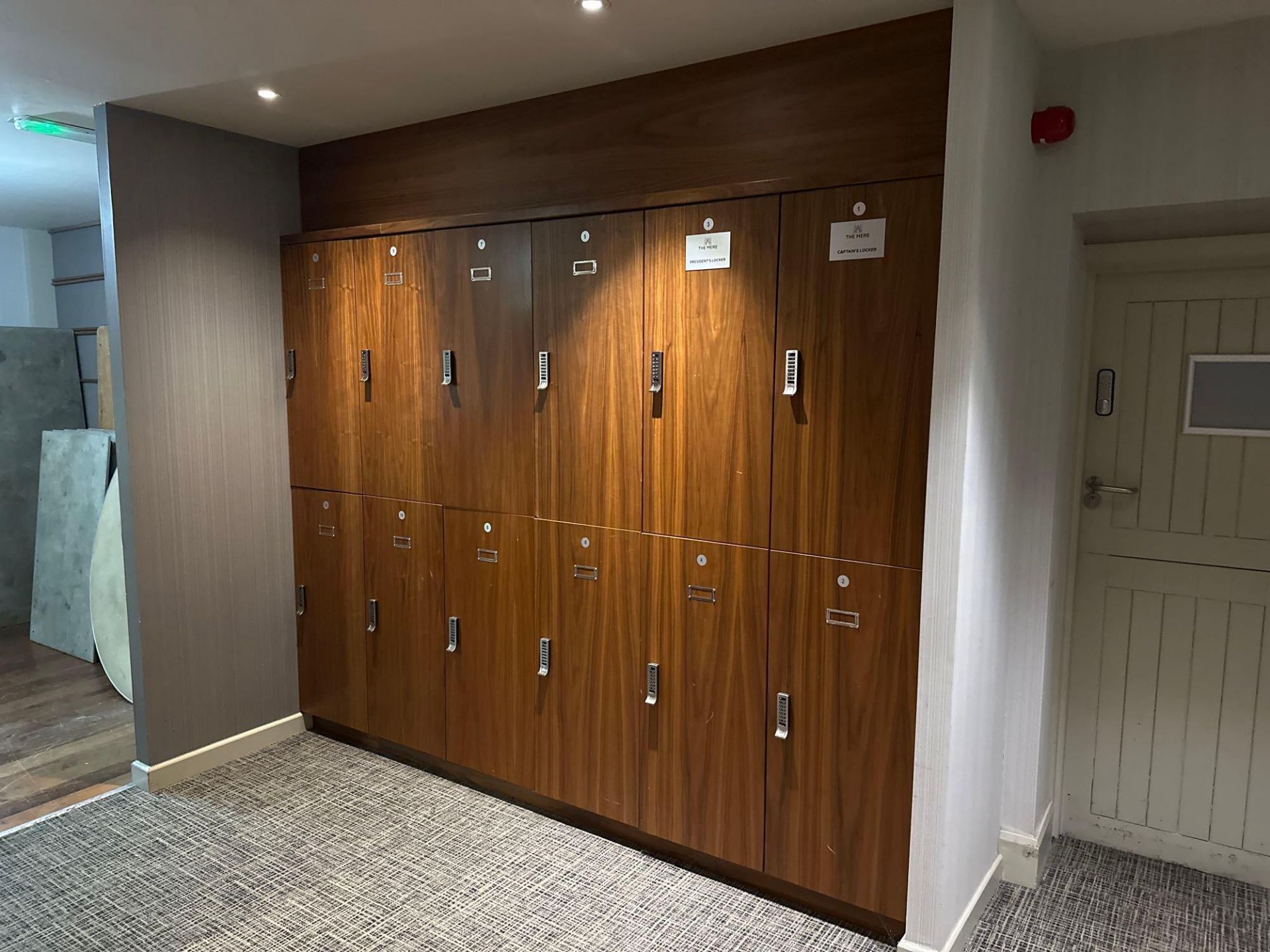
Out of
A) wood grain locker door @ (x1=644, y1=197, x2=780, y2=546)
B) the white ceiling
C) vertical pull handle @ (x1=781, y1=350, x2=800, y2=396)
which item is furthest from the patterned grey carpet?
the white ceiling

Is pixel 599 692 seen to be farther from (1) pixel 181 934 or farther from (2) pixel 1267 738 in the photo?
(2) pixel 1267 738

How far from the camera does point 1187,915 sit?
8.08ft

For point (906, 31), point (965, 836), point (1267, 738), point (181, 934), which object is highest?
point (906, 31)

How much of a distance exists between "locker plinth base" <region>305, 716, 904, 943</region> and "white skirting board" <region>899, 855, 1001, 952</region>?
11 cm

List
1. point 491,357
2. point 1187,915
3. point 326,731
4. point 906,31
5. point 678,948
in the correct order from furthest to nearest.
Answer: point 326,731 → point 491,357 → point 1187,915 → point 678,948 → point 906,31

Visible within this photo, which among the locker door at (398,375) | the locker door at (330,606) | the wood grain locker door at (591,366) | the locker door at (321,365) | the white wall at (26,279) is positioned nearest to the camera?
the wood grain locker door at (591,366)

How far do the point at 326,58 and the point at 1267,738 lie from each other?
349 centimetres

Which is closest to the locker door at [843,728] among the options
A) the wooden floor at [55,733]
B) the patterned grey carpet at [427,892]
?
the patterned grey carpet at [427,892]

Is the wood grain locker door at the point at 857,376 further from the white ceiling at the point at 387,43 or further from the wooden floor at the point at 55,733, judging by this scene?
the wooden floor at the point at 55,733

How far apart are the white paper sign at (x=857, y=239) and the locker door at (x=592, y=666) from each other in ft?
3.40

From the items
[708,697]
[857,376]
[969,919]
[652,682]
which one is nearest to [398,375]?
[652,682]

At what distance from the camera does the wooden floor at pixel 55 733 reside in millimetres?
3182

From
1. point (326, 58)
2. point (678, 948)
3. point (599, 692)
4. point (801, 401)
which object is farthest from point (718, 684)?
point (326, 58)

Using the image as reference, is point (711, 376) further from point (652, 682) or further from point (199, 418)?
point (199, 418)
